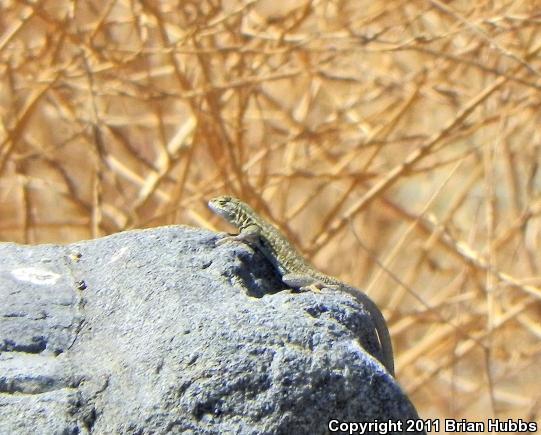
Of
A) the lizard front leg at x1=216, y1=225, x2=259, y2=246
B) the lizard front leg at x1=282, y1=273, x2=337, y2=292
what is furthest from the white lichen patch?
the lizard front leg at x1=282, y1=273, x2=337, y2=292

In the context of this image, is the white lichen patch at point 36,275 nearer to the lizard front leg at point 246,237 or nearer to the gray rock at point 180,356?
the gray rock at point 180,356

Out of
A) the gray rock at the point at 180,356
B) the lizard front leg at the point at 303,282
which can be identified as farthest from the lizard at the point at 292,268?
the gray rock at the point at 180,356

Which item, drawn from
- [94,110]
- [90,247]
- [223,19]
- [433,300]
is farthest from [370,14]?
[90,247]

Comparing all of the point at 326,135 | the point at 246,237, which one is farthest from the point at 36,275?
the point at 326,135

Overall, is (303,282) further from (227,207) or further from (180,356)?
(227,207)

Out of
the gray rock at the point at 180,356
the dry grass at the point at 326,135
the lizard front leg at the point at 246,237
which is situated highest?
the dry grass at the point at 326,135

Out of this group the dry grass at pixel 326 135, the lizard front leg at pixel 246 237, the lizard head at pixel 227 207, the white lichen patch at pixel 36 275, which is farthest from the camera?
the dry grass at pixel 326 135
